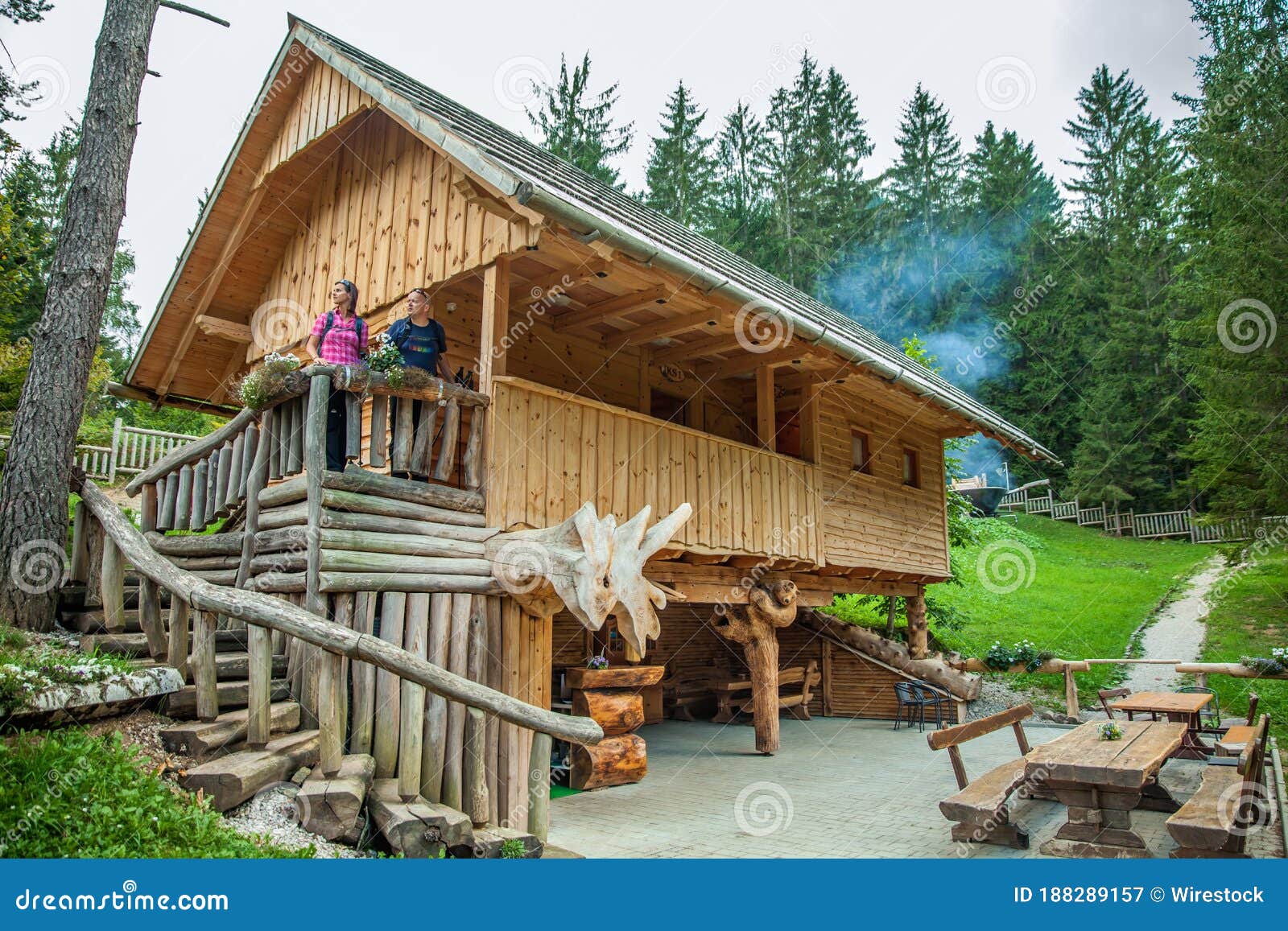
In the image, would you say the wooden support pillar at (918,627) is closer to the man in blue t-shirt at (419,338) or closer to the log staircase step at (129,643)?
the man in blue t-shirt at (419,338)

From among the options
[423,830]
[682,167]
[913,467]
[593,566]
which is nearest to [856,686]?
[913,467]

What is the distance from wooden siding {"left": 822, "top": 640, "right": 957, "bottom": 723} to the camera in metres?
16.1

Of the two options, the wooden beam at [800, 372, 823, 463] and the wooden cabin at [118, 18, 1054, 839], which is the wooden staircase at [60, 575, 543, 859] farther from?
the wooden beam at [800, 372, 823, 463]

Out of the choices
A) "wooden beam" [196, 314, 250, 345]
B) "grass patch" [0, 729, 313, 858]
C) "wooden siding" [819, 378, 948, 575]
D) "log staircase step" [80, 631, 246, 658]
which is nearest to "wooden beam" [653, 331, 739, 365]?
"wooden siding" [819, 378, 948, 575]

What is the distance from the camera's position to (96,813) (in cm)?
388

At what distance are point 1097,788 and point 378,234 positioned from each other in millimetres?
9045

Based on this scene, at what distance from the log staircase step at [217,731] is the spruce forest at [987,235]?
2569cm

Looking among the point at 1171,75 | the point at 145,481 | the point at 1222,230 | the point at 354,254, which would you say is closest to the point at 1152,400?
the point at 1171,75

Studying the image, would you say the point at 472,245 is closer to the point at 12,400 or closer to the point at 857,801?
the point at 857,801

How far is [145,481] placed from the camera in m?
8.07

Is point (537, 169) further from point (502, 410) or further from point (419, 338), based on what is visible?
point (502, 410)

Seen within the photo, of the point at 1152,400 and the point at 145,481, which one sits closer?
the point at 145,481

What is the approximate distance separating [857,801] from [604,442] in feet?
15.5

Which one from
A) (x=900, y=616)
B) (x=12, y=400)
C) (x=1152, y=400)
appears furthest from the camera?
(x=1152, y=400)
